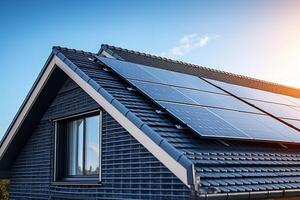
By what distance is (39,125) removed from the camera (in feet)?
44.4

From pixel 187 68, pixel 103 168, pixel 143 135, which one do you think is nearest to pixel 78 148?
pixel 103 168

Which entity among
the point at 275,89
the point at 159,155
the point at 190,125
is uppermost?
the point at 275,89

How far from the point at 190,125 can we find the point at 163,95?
1505 mm

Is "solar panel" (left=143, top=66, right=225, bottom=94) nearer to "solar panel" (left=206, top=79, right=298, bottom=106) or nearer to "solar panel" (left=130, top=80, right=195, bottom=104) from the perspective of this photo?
"solar panel" (left=130, top=80, right=195, bottom=104)

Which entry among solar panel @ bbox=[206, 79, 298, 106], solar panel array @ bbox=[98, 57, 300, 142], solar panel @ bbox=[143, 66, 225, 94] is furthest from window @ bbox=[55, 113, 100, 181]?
solar panel @ bbox=[206, 79, 298, 106]

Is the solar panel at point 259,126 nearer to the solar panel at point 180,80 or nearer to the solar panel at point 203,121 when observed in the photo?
the solar panel at point 203,121

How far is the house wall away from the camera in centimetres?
834

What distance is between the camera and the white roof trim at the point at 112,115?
755 cm

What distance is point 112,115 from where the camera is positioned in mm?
9398

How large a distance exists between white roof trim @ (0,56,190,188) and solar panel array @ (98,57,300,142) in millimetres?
822

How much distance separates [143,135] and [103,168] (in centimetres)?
211

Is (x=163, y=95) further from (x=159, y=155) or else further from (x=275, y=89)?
(x=275, y=89)

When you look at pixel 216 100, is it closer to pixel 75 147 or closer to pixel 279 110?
pixel 279 110

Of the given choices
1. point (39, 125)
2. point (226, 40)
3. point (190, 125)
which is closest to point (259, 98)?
point (226, 40)
